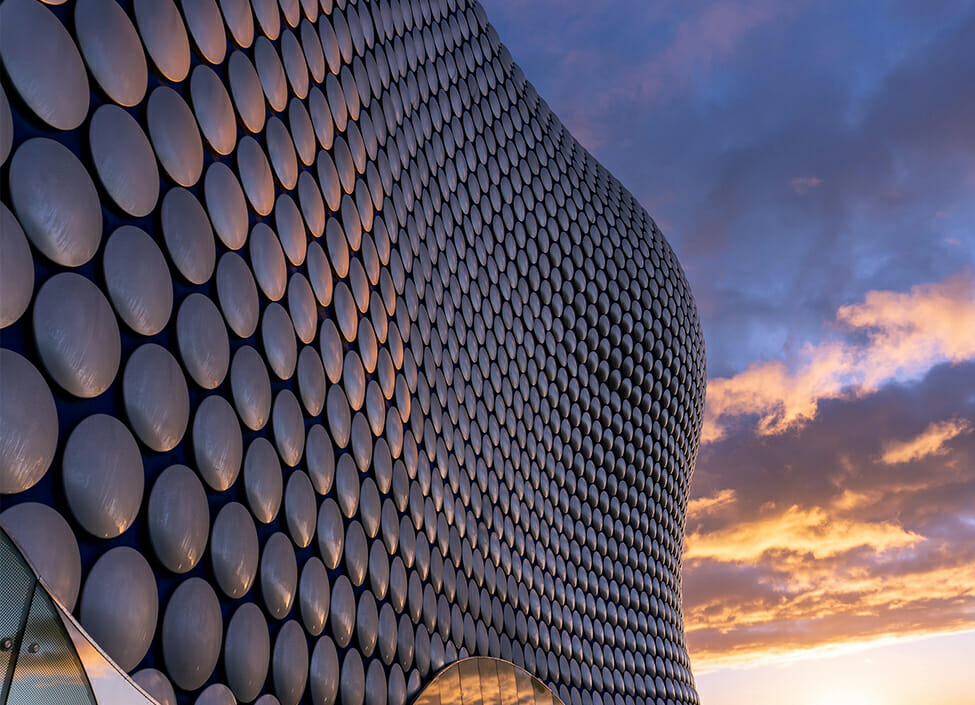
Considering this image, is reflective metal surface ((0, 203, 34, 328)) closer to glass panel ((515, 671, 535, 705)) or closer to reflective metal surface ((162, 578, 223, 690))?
reflective metal surface ((162, 578, 223, 690))

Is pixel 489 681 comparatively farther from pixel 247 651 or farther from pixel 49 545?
pixel 49 545

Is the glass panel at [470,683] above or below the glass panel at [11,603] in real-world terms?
above

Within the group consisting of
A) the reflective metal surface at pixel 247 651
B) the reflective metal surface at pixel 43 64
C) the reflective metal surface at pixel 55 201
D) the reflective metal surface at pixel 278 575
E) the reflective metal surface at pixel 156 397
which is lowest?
the reflective metal surface at pixel 247 651

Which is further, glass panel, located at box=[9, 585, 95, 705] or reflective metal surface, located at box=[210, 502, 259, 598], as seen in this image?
reflective metal surface, located at box=[210, 502, 259, 598]

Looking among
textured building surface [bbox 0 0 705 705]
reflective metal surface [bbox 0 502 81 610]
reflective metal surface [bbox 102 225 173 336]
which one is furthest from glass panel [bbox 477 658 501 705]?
reflective metal surface [bbox 0 502 81 610]

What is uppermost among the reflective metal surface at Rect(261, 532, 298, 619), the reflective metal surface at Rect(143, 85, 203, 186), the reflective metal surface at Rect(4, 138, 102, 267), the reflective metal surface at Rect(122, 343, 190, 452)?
the reflective metal surface at Rect(143, 85, 203, 186)

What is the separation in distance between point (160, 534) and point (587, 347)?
2284 cm

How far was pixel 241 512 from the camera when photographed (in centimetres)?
827

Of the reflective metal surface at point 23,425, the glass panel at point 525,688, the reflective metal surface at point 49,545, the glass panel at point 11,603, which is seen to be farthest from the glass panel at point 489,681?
the glass panel at point 11,603

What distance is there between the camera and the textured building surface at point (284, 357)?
5.75m

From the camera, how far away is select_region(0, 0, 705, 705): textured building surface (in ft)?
18.9

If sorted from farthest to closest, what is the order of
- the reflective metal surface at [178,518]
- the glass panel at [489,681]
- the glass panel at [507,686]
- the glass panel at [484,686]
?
the glass panel at [507,686] < the glass panel at [489,681] < the glass panel at [484,686] < the reflective metal surface at [178,518]

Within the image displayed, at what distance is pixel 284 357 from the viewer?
9836 mm

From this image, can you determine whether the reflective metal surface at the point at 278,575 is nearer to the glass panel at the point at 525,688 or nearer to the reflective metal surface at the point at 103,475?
the reflective metal surface at the point at 103,475
